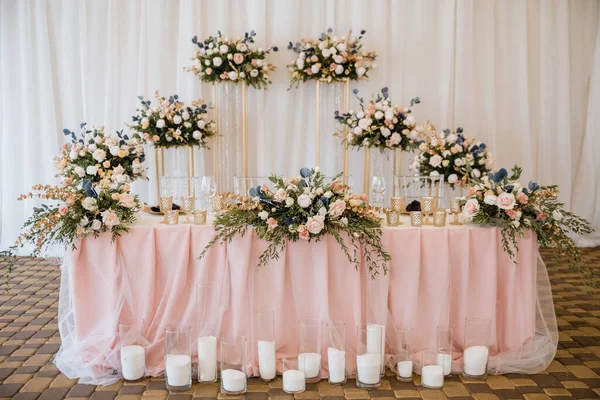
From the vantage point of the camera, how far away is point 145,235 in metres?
3.62

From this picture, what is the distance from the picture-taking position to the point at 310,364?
11.4 ft

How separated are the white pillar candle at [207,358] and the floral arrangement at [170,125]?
7.67 feet

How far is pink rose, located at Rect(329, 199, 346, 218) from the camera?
11.1 feet

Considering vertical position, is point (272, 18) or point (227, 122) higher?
point (272, 18)

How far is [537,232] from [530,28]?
14.2 ft

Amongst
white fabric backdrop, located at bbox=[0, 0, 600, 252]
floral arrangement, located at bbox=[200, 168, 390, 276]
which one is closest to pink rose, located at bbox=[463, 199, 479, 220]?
floral arrangement, located at bbox=[200, 168, 390, 276]

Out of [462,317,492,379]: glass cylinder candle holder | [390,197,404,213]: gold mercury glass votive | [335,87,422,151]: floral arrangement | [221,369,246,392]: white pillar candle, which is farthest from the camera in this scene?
[335,87,422,151]: floral arrangement

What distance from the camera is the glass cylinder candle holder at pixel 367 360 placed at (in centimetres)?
343

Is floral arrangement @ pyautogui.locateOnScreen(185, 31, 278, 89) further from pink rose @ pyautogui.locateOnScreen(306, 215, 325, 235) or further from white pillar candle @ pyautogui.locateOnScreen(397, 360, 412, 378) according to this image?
white pillar candle @ pyautogui.locateOnScreen(397, 360, 412, 378)

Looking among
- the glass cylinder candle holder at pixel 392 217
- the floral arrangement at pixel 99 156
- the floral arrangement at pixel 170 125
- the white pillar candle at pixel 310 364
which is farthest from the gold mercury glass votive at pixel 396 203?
the floral arrangement at pixel 170 125

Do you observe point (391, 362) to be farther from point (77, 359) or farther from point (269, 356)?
point (77, 359)

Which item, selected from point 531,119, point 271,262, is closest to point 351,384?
point 271,262

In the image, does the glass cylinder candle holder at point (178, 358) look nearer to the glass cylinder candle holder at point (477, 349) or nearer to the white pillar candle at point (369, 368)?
the white pillar candle at point (369, 368)

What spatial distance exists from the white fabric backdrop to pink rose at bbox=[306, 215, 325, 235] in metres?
3.57
